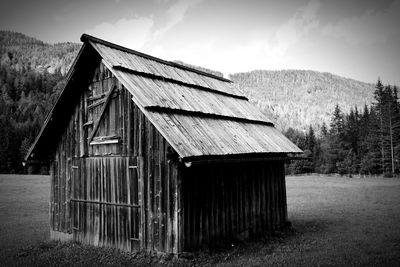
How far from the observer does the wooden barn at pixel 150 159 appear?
33.6ft

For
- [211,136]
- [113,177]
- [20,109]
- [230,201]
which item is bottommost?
[230,201]

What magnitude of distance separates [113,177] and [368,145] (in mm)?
62994

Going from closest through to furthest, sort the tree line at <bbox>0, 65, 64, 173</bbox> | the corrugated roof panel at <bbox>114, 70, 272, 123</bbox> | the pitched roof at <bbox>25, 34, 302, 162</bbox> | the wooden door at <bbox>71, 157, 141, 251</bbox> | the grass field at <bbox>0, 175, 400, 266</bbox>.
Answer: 1. the pitched roof at <bbox>25, 34, 302, 162</bbox>
2. the grass field at <bbox>0, 175, 400, 266</bbox>
3. the corrugated roof panel at <bbox>114, 70, 272, 123</bbox>
4. the wooden door at <bbox>71, 157, 141, 251</bbox>
5. the tree line at <bbox>0, 65, 64, 173</bbox>

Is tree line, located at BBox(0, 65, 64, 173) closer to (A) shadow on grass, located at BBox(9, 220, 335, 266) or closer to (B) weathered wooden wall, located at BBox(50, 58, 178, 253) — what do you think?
(B) weathered wooden wall, located at BBox(50, 58, 178, 253)

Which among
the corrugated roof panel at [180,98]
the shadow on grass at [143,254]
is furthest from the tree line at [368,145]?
the shadow on grass at [143,254]

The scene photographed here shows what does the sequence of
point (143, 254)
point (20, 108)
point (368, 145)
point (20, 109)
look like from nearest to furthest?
point (143, 254), point (368, 145), point (20, 109), point (20, 108)

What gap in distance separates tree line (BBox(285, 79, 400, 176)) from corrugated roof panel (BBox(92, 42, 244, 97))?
51.6 metres

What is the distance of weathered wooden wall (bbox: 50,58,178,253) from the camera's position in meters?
10.3

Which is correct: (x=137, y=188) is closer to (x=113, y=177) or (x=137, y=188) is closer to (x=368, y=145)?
(x=113, y=177)

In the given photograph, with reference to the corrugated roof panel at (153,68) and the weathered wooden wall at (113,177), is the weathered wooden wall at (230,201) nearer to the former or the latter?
the weathered wooden wall at (113,177)

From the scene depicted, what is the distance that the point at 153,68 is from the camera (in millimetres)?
13609

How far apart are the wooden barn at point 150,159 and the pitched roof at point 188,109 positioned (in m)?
0.05

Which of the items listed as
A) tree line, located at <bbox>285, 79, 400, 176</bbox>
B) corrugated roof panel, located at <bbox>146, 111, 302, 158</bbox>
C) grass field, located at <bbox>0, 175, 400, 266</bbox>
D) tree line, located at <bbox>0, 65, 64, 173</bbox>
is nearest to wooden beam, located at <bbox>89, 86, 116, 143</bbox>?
corrugated roof panel, located at <bbox>146, 111, 302, 158</bbox>

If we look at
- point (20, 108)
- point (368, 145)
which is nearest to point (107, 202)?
point (368, 145)
